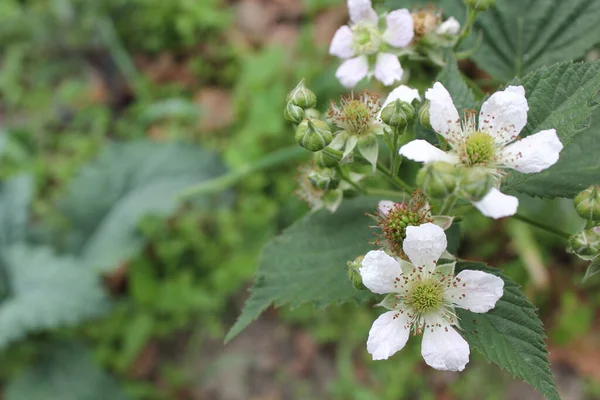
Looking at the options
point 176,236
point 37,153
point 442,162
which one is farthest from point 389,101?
point 37,153

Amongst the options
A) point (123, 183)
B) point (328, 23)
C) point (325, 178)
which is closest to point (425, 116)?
point (325, 178)

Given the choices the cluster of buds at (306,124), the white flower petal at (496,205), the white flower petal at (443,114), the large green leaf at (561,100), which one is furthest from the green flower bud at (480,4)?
the white flower petal at (496,205)

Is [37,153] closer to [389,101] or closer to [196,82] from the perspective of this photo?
[196,82]

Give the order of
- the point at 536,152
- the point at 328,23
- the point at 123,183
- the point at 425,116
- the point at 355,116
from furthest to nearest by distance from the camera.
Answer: the point at 328,23 → the point at 123,183 → the point at 355,116 → the point at 425,116 → the point at 536,152

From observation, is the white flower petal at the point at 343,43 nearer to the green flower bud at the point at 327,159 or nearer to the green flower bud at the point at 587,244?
the green flower bud at the point at 327,159

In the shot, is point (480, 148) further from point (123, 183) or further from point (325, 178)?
point (123, 183)
